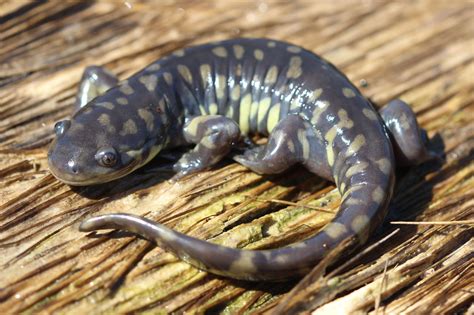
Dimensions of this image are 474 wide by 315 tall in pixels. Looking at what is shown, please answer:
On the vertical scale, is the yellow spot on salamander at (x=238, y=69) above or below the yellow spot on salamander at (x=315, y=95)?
above

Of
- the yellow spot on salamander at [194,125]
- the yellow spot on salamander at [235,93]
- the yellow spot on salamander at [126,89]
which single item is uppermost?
the yellow spot on salamander at [126,89]

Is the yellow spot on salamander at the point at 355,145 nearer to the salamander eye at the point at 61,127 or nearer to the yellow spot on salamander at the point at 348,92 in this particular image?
the yellow spot on salamander at the point at 348,92

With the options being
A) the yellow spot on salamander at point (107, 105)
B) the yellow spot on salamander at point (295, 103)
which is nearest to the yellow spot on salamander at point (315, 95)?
the yellow spot on salamander at point (295, 103)

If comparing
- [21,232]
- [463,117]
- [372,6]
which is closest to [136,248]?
[21,232]

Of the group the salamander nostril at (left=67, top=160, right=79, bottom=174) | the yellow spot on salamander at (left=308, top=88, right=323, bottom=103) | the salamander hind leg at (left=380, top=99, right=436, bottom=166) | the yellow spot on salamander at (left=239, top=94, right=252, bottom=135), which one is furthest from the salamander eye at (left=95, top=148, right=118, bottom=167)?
the salamander hind leg at (left=380, top=99, right=436, bottom=166)

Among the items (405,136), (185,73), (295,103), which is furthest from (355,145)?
(185,73)

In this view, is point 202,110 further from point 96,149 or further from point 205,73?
point 96,149

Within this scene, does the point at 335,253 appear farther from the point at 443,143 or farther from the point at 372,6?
the point at 372,6
